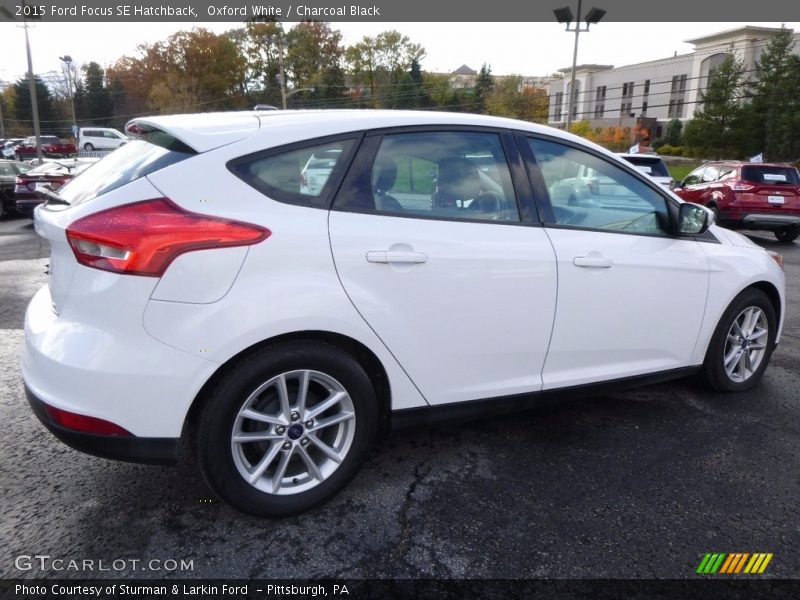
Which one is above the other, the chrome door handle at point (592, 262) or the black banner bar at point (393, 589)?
the chrome door handle at point (592, 262)

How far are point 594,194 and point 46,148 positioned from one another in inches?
2130

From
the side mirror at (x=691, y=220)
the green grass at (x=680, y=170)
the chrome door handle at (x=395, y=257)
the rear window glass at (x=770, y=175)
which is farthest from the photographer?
the green grass at (x=680, y=170)

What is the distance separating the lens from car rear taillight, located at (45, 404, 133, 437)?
89.0 inches

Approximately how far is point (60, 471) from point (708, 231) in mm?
3811

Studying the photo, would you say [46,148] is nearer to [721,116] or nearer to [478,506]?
[721,116]

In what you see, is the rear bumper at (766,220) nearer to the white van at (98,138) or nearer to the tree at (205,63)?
the white van at (98,138)

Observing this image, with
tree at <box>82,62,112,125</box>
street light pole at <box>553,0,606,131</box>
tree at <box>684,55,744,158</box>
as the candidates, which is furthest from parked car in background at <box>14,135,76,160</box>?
tree at <box>684,55,744,158</box>

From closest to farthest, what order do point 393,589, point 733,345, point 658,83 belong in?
point 393,589, point 733,345, point 658,83

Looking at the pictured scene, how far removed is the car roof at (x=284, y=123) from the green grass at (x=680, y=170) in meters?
36.5

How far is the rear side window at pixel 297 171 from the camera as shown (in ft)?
8.05

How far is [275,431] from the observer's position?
8.29ft

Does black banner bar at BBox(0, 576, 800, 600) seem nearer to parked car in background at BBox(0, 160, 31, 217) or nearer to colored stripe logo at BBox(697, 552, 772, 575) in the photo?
colored stripe logo at BBox(697, 552, 772, 575)

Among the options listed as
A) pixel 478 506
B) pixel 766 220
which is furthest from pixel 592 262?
pixel 766 220

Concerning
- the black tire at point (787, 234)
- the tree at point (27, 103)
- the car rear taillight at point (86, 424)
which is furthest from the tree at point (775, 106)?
the tree at point (27, 103)
